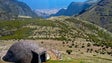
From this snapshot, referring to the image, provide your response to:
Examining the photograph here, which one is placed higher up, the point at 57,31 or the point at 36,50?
the point at 36,50

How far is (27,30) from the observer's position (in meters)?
195

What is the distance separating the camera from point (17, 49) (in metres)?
35.8

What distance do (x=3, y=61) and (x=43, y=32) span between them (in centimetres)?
14222

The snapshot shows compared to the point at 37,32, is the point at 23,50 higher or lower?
higher

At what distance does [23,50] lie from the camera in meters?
35.6

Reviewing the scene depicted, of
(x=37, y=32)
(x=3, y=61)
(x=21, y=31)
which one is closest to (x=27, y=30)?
(x=21, y=31)

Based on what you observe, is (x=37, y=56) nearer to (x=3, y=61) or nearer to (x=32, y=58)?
(x=32, y=58)

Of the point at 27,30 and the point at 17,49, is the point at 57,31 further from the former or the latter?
the point at 17,49

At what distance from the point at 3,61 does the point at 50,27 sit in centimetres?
15993

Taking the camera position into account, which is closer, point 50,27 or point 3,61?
point 3,61

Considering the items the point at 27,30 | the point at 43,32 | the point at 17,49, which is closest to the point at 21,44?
the point at 17,49

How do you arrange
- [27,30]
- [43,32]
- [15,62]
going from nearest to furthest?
[15,62], [43,32], [27,30]

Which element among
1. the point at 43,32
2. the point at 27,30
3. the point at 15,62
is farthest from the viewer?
the point at 27,30

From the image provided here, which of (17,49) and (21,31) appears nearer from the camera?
(17,49)
